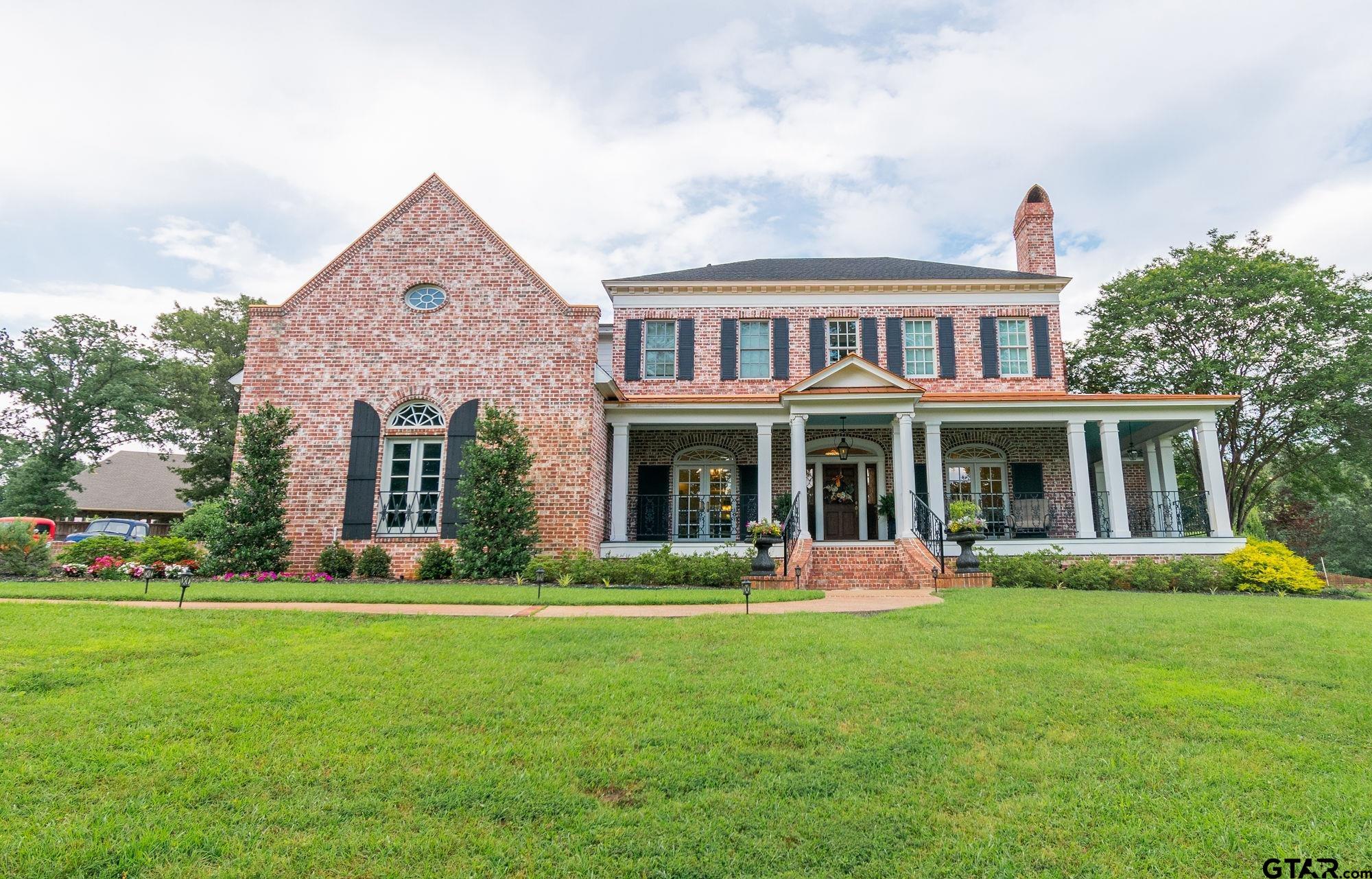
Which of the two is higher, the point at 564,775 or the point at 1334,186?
the point at 1334,186

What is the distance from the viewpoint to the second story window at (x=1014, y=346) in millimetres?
17359

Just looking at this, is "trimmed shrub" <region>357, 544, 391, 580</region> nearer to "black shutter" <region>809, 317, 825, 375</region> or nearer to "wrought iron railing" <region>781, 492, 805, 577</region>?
"wrought iron railing" <region>781, 492, 805, 577</region>

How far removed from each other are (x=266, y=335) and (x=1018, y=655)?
14709mm

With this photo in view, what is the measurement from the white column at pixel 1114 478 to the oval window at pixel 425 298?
1442 cm

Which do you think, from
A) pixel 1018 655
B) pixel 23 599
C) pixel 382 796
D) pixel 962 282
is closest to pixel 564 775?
pixel 382 796

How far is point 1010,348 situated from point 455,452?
45.0 feet

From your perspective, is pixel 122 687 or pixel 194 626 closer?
pixel 122 687

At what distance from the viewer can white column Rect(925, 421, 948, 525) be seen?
1416cm

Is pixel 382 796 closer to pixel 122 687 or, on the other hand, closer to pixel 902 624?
pixel 122 687

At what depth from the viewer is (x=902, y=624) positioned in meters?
6.77

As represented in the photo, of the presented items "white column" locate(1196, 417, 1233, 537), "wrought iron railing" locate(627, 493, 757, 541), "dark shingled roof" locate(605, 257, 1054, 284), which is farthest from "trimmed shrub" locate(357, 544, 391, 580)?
"white column" locate(1196, 417, 1233, 537)

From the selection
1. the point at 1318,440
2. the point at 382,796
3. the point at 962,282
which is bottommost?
the point at 382,796

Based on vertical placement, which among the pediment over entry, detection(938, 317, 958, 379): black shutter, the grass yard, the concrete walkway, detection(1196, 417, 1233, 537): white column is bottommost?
the concrete walkway

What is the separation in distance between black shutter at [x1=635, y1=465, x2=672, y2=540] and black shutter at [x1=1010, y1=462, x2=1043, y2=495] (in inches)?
331
